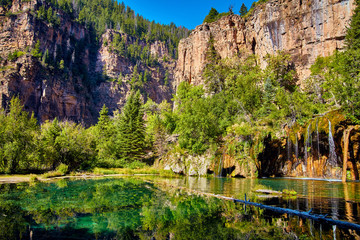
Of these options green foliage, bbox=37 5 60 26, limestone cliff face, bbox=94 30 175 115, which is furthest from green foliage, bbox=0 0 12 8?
limestone cliff face, bbox=94 30 175 115

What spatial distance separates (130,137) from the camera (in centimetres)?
4334

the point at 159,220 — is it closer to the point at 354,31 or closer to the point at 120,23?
the point at 354,31

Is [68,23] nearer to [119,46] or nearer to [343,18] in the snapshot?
[119,46]

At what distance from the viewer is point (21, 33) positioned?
83.1 meters

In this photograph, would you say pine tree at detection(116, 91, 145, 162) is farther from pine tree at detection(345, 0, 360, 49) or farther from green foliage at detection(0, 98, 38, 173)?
pine tree at detection(345, 0, 360, 49)

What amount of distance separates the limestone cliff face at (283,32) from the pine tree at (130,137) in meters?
25.2

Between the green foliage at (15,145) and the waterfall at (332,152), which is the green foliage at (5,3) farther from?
the waterfall at (332,152)

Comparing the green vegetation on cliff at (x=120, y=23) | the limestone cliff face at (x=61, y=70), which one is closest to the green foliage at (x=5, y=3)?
the limestone cliff face at (x=61, y=70)

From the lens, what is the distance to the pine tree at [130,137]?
4250cm

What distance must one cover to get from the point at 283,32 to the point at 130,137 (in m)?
39.2

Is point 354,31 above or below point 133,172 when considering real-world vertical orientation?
above

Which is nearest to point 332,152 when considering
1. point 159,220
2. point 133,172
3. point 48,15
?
point 159,220

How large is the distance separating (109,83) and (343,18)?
84.7 meters

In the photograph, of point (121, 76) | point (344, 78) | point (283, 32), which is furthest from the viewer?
point (121, 76)
